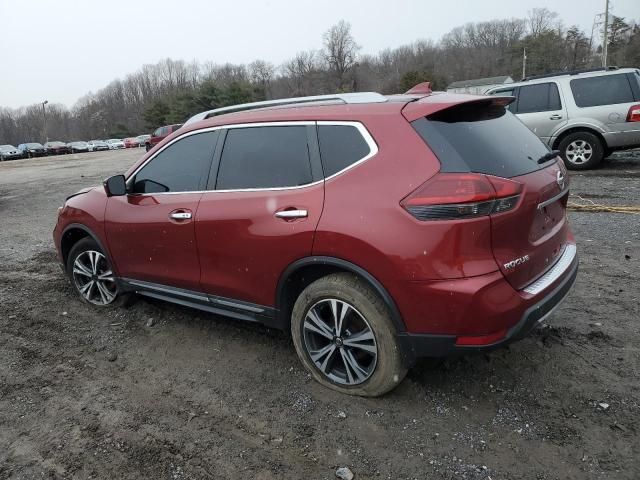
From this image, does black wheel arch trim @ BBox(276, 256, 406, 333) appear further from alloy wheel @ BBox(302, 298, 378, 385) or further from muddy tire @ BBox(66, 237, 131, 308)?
muddy tire @ BBox(66, 237, 131, 308)

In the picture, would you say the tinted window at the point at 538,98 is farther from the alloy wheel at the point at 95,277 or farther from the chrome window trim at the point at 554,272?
the alloy wheel at the point at 95,277

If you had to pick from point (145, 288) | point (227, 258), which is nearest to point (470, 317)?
point (227, 258)

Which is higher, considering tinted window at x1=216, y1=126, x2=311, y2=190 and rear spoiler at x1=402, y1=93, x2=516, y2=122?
rear spoiler at x1=402, y1=93, x2=516, y2=122

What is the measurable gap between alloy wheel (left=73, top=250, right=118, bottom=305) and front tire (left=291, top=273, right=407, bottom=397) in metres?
2.29

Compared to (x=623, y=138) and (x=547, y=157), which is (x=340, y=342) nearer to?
(x=547, y=157)

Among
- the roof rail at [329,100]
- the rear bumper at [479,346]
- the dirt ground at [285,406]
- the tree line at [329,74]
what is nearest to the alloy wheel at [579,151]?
the dirt ground at [285,406]

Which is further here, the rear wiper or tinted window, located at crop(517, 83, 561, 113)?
tinted window, located at crop(517, 83, 561, 113)

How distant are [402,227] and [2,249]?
703 centimetres

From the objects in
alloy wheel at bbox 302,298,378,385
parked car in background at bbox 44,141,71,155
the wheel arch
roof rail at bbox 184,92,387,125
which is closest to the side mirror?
roof rail at bbox 184,92,387,125

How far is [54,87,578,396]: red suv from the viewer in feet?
8.54

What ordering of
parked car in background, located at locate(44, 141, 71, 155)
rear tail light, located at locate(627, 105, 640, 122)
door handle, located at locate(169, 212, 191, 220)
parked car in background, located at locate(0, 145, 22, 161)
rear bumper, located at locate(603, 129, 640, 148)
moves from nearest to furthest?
door handle, located at locate(169, 212, 191, 220), rear tail light, located at locate(627, 105, 640, 122), rear bumper, located at locate(603, 129, 640, 148), parked car in background, located at locate(0, 145, 22, 161), parked car in background, located at locate(44, 141, 71, 155)

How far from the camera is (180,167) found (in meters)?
3.88

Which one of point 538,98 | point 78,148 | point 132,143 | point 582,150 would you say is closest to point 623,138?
point 582,150

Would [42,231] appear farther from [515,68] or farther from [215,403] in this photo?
[515,68]
